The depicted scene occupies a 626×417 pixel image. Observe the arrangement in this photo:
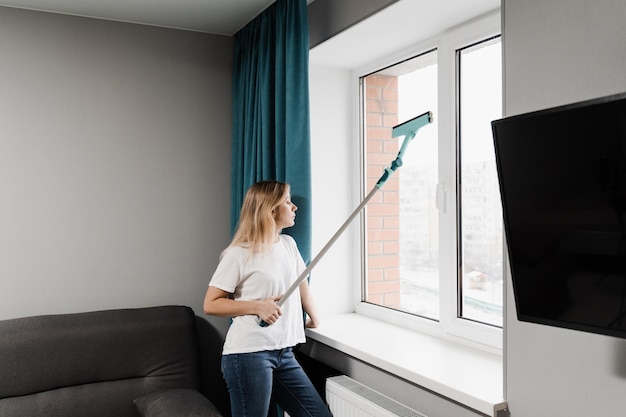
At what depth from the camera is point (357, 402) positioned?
6.80 feet

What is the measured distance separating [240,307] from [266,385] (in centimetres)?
32

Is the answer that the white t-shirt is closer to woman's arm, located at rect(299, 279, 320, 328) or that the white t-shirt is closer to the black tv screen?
woman's arm, located at rect(299, 279, 320, 328)

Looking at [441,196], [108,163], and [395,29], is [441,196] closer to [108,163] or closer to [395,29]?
[395,29]

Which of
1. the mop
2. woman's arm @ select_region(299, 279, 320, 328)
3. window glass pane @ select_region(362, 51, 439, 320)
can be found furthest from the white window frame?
woman's arm @ select_region(299, 279, 320, 328)

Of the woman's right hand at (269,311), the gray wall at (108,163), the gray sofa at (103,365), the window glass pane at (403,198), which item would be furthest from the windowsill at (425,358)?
the gray wall at (108,163)

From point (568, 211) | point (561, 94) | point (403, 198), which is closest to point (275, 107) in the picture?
point (403, 198)

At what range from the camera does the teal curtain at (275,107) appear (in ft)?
8.28

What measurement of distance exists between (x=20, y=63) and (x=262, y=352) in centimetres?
191

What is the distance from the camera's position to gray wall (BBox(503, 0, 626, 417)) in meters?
1.27

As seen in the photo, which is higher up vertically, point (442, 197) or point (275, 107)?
point (275, 107)

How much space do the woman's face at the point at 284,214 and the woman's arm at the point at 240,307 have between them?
0.32m

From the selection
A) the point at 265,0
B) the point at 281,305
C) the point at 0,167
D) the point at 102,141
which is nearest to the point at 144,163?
the point at 102,141

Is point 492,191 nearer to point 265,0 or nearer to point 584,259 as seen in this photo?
point 584,259

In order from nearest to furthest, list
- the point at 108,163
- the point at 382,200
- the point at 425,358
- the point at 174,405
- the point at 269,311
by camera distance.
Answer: the point at 425,358 < the point at 269,311 < the point at 174,405 < the point at 382,200 < the point at 108,163
